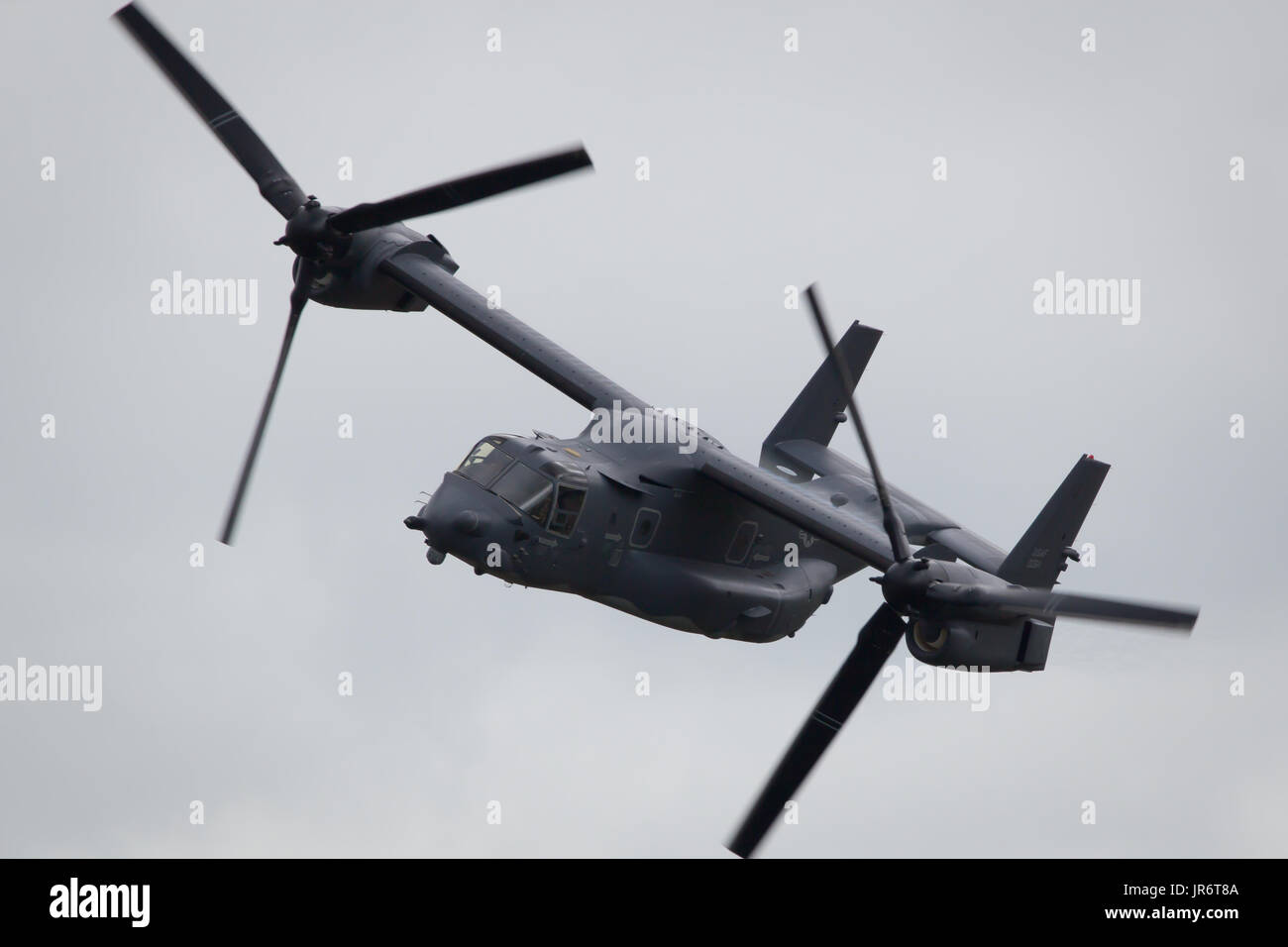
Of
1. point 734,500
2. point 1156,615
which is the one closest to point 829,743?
point 734,500

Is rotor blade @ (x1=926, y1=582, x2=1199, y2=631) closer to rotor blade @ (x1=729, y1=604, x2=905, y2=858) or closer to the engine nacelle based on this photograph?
the engine nacelle

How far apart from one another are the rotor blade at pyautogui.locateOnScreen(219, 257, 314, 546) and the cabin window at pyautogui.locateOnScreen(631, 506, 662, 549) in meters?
7.83

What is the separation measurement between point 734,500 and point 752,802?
19.3 ft

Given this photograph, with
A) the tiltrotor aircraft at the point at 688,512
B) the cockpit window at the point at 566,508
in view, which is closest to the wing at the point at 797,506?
the tiltrotor aircraft at the point at 688,512

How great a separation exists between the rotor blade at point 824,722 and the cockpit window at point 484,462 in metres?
7.65

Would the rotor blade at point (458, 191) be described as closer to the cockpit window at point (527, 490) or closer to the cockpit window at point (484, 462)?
the cockpit window at point (484, 462)

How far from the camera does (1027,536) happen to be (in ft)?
115

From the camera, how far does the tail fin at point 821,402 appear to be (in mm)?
41969

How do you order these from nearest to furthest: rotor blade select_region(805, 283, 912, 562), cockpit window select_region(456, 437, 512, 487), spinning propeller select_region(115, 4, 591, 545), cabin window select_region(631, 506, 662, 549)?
rotor blade select_region(805, 283, 912, 562)
cockpit window select_region(456, 437, 512, 487)
cabin window select_region(631, 506, 662, 549)
spinning propeller select_region(115, 4, 591, 545)

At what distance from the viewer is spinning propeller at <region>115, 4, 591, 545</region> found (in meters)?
37.7

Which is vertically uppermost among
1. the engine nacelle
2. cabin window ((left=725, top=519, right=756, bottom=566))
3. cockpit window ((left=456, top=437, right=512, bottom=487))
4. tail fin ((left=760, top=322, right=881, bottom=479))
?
tail fin ((left=760, top=322, right=881, bottom=479))

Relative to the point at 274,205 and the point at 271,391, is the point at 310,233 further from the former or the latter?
the point at 271,391

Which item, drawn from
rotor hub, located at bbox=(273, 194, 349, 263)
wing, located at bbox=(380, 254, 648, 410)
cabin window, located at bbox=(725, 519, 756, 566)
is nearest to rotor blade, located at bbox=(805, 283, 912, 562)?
cabin window, located at bbox=(725, 519, 756, 566)

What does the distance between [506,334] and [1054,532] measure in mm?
11808
